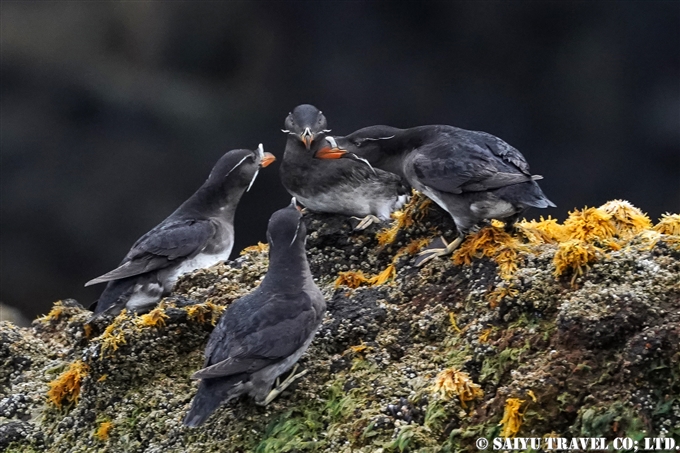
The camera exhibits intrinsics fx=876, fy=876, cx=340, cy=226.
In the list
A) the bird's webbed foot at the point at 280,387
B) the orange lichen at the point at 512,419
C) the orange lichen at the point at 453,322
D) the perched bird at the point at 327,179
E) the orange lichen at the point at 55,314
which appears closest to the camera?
the orange lichen at the point at 512,419

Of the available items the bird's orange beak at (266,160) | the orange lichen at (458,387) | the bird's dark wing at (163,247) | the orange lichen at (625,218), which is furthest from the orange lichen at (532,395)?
the bird's orange beak at (266,160)

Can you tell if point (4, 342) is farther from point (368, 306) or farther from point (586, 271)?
point (586, 271)

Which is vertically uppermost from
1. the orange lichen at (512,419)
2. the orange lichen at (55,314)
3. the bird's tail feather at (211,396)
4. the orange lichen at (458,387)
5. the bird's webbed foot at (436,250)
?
the bird's webbed foot at (436,250)

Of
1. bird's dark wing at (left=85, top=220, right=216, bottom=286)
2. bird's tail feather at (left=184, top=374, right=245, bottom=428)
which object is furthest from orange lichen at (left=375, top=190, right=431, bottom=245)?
bird's tail feather at (left=184, top=374, right=245, bottom=428)

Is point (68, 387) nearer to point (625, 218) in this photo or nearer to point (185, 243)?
point (185, 243)

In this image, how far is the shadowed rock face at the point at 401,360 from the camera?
14.2ft

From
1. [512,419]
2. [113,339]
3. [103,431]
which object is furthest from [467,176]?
[103,431]

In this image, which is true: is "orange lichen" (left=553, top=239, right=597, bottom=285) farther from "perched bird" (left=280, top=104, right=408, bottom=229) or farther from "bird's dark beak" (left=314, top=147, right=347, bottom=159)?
"bird's dark beak" (left=314, top=147, right=347, bottom=159)

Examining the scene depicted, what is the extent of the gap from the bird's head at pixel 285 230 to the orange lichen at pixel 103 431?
1516 millimetres

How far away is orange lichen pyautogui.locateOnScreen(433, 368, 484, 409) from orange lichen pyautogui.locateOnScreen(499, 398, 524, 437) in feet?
0.97

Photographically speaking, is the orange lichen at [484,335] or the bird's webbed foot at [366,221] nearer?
the orange lichen at [484,335]

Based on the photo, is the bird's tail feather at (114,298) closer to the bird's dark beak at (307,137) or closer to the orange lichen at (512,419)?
the bird's dark beak at (307,137)

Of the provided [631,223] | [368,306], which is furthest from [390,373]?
[631,223]

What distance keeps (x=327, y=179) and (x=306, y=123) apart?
0.58 metres
